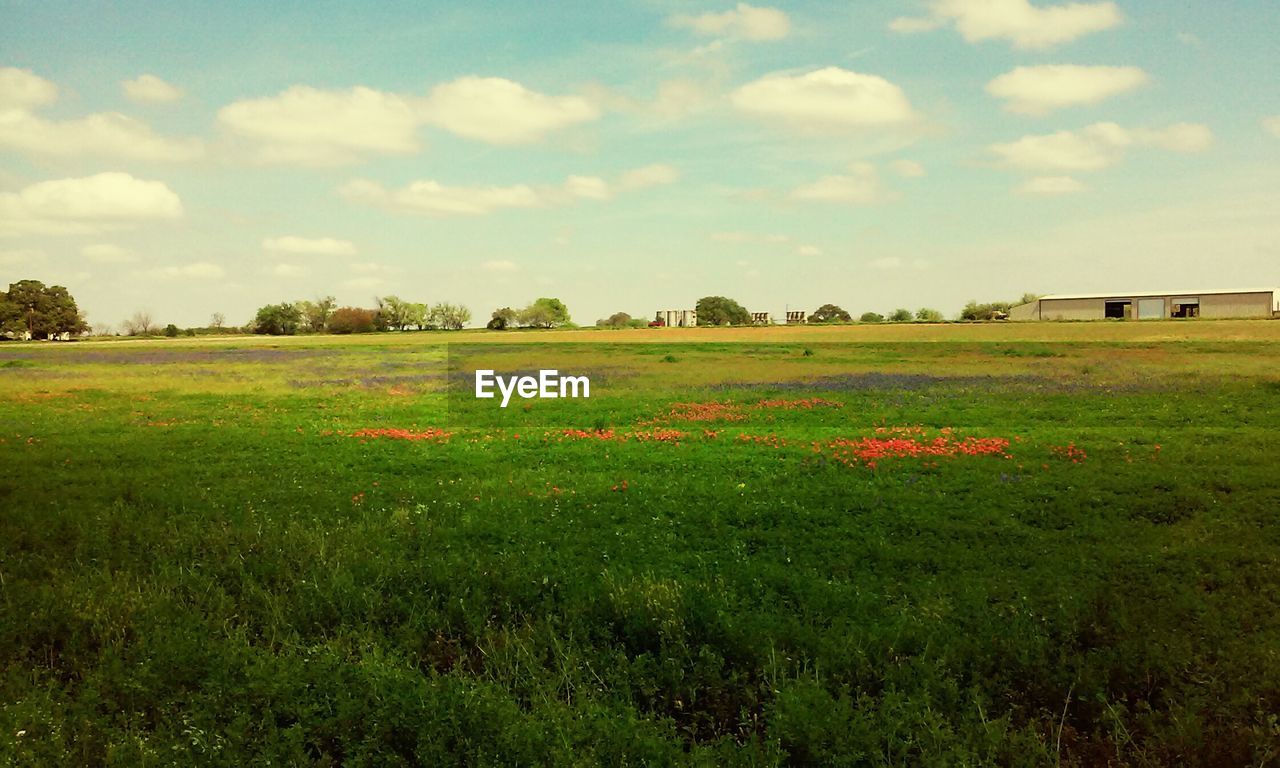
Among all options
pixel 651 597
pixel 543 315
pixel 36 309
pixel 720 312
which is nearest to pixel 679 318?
pixel 720 312

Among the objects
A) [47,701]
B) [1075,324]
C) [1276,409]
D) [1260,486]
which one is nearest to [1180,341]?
[1075,324]

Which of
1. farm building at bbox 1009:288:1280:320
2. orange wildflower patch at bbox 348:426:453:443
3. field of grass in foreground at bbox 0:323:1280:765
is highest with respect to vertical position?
farm building at bbox 1009:288:1280:320

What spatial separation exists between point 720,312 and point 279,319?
66848 millimetres

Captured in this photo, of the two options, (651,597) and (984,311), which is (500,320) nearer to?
(984,311)

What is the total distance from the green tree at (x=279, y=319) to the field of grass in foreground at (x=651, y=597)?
96220mm

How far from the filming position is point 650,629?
32.9 ft

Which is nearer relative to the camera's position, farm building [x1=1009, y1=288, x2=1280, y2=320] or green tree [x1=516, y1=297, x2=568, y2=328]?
farm building [x1=1009, y1=288, x2=1280, y2=320]

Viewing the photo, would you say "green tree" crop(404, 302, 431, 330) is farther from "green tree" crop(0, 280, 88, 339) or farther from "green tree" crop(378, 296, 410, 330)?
"green tree" crop(0, 280, 88, 339)

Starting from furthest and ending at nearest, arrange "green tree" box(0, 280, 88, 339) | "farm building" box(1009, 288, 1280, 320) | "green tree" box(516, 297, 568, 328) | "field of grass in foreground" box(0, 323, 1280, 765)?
"green tree" box(516, 297, 568, 328), "green tree" box(0, 280, 88, 339), "farm building" box(1009, 288, 1280, 320), "field of grass in foreground" box(0, 323, 1280, 765)

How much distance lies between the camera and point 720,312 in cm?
11162

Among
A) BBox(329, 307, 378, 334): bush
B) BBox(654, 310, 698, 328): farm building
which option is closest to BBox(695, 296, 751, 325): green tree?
BBox(654, 310, 698, 328): farm building

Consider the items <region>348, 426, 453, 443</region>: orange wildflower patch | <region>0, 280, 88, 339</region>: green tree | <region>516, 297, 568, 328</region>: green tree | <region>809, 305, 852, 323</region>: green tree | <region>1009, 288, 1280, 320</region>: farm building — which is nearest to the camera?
<region>348, 426, 453, 443</region>: orange wildflower patch

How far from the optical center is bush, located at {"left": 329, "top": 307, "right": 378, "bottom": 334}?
111 meters

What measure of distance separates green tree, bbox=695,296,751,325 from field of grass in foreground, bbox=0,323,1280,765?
88826 mm
